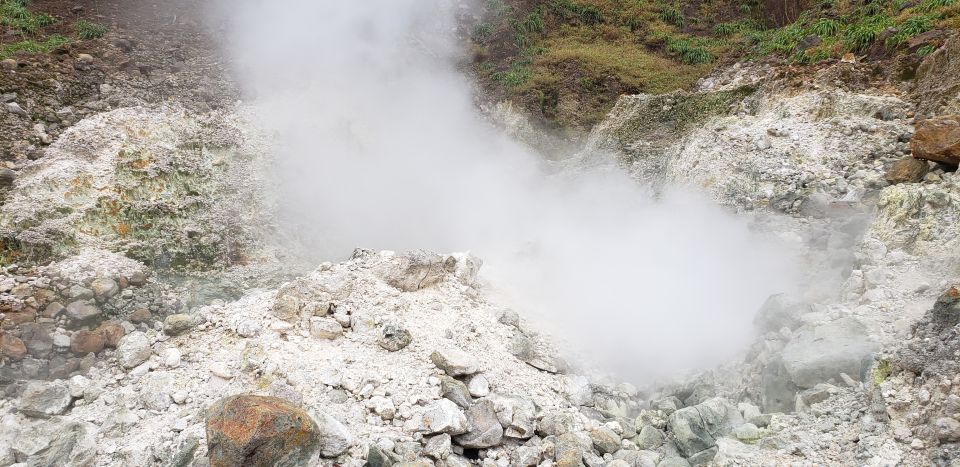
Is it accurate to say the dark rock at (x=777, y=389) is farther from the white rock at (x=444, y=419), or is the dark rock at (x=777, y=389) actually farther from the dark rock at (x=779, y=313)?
the white rock at (x=444, y=419)

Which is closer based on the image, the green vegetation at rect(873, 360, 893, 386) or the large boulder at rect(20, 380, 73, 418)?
the green vegetation at rect(873, 360, 893, 386)

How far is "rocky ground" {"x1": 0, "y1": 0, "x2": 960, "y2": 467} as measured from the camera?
139 inches

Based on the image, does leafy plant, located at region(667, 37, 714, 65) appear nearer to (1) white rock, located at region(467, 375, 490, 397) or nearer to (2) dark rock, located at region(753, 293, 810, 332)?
(2) dark rock, located at region(753, 293, 810, 332)

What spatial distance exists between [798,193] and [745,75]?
371cm

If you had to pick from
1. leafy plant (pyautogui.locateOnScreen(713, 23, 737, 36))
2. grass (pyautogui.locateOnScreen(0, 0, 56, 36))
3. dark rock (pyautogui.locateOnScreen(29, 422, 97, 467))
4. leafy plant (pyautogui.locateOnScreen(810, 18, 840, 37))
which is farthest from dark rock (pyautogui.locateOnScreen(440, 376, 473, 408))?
leafy plant (pyautogui.locateOnScreen(713, 23, 737, 36))

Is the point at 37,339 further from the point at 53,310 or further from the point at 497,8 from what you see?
the point at 497,8

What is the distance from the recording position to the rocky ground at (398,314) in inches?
139

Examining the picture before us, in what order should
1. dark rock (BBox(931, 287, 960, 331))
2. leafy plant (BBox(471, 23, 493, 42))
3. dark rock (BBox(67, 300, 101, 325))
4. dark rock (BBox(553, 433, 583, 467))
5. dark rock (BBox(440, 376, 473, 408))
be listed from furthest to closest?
leafy plant (BBox(471, 23, 493, 42)) < dark rock (BBox(67, 300, 101, 325)) < dark rock (BBox(440, 376, 473, 408)) < dark rock (BBox(553, 433, 583, 467)) < dark rock (BBox(931, 287, 960, 331))

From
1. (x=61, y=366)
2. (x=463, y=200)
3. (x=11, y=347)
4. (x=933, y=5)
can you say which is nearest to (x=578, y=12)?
(x=463, y=200)

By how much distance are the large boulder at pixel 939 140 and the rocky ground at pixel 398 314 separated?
3 centimetres

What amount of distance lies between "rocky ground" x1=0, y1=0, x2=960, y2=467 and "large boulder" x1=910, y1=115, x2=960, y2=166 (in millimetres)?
29

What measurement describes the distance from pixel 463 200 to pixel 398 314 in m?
4.73

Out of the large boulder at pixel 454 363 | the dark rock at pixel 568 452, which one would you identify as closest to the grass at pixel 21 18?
the large boulder at pixel 454 363

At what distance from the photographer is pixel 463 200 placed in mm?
9789
